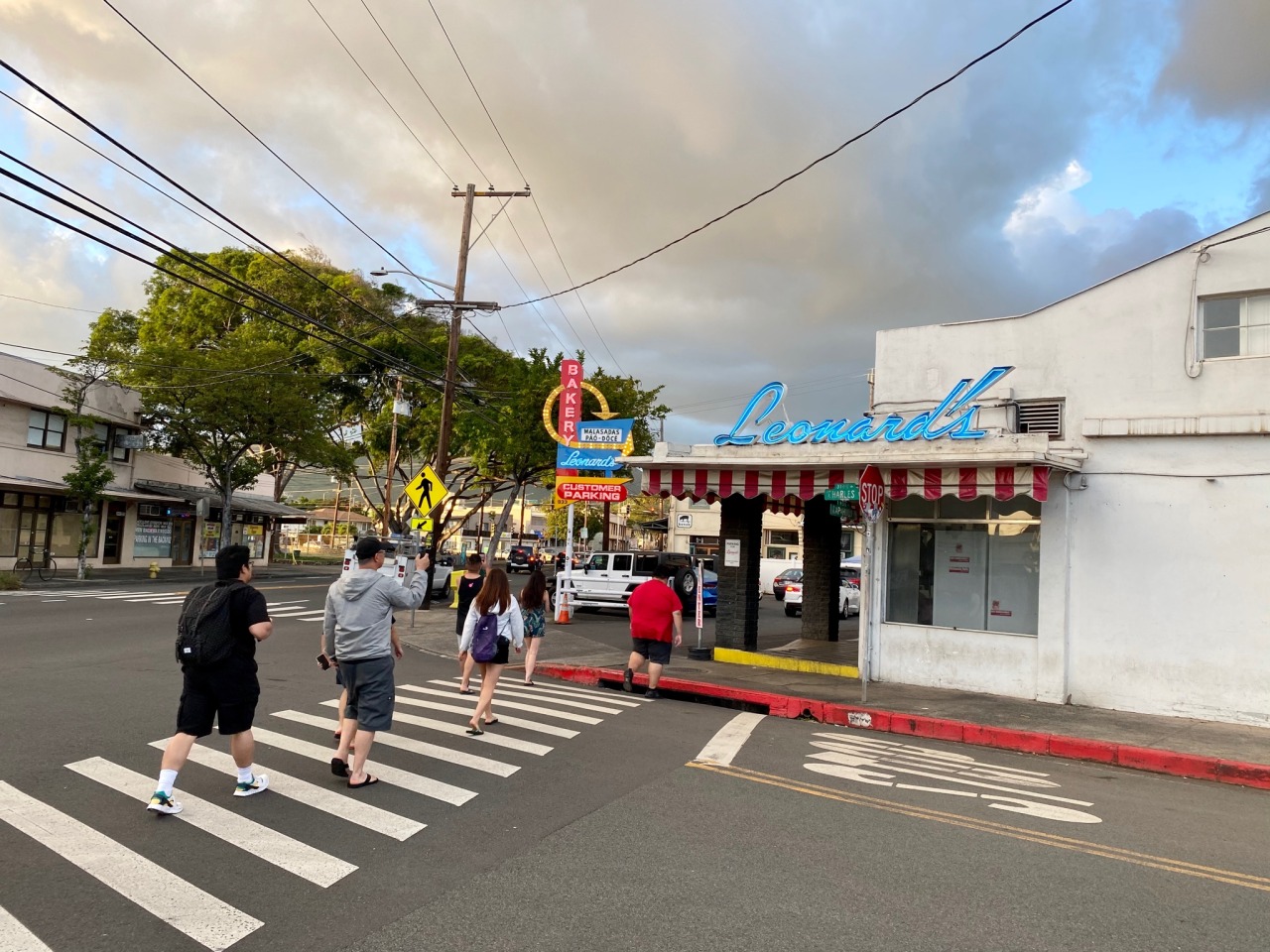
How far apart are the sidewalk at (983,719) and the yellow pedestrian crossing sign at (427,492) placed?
5125mm

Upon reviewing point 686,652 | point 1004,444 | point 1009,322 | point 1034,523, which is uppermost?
point 1009,322

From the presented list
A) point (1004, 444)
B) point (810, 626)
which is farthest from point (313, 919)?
point (810, 626)

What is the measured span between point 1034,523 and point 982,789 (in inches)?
240

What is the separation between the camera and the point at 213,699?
5.59m

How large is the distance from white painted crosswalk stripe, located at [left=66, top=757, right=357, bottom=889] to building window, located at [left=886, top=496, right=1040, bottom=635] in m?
10.3

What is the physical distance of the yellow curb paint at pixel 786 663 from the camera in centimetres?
1364

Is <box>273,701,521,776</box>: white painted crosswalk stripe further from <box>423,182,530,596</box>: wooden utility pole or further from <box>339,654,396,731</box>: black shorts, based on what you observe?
<box>423,182,530,596</box>: wooden utility pole

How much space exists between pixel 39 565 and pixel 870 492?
32.3 m

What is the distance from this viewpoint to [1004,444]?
1147cm

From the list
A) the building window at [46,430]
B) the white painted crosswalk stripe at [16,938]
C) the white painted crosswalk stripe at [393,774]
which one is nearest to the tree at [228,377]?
the building window at [46,430]

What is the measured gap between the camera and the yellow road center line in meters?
5.27

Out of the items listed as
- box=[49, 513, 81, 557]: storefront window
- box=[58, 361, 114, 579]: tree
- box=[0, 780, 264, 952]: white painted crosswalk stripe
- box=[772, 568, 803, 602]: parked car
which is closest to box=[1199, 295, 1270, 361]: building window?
box=[0, 780, 264, 952]: white painted crosswalk stripe

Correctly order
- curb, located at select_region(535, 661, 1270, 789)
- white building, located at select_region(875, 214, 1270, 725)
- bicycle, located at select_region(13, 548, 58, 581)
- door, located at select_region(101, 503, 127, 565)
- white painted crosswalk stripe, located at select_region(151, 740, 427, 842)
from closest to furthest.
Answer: white painted crosswalk stripe, located at select_region(151, 740, 427, 842) < curb, located at select_region(535, 661, 1270, 789) < white building, located at select_region(875, 214, 1270, 725) < bicycle, located at select_region(13, 548, 58, 581) < door, located at select_region(101, 503, 127, 565)

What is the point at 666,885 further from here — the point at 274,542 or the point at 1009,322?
the point at 274,542
